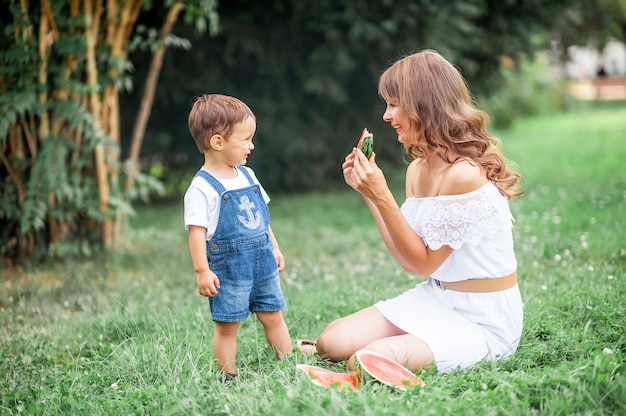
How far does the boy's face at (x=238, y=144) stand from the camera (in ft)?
9.71

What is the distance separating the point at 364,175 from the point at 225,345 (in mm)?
1028

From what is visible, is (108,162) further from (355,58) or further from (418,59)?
(355,58)

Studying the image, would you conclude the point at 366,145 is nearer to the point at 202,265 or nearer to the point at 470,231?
the point at 470,231

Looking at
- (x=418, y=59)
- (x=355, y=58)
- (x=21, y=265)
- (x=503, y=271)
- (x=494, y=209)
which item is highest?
(x=355, y=58)

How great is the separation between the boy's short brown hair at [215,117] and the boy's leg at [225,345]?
2.72 feet

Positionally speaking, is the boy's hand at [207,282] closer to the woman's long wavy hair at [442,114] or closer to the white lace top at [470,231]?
the white lace top at [470,231]

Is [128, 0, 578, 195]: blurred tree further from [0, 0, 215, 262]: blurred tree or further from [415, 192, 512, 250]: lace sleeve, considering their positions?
[415, 192, 512, 250]: lace sleeve

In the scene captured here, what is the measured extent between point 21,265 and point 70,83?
1.59 meters

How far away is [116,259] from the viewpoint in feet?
18.6

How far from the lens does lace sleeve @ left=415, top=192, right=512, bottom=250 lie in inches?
113

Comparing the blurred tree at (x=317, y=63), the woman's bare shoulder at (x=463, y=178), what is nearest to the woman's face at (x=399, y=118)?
the woman's bare shoulder at (x=463, y=178)

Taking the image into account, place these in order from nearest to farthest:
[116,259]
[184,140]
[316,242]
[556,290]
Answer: [556,290] < [116,259] < [316,242] < [184,140]

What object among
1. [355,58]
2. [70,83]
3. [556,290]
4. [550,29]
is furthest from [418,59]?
[550,29]

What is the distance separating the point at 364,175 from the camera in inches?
112
